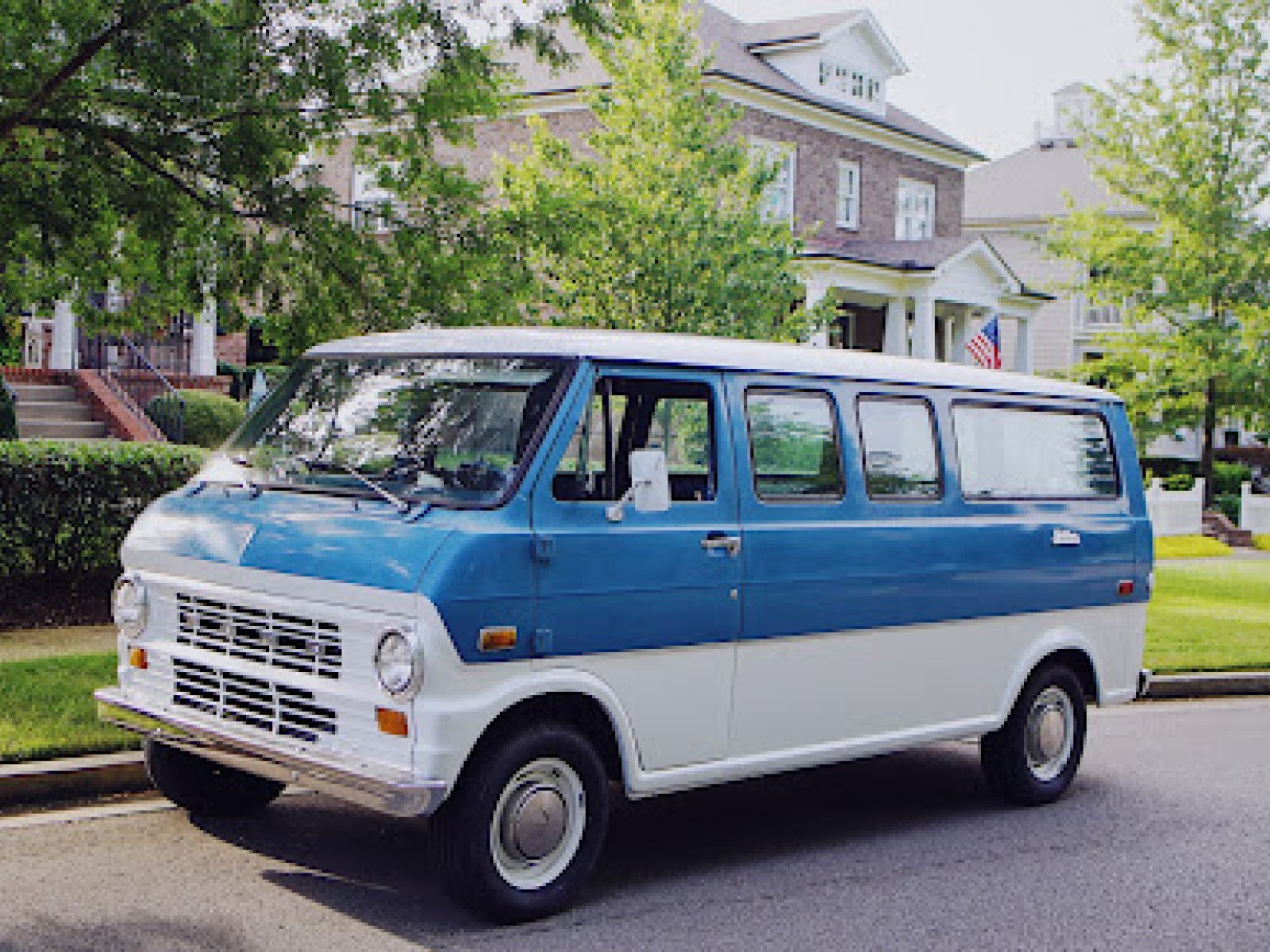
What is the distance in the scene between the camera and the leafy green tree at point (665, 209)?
17.9m

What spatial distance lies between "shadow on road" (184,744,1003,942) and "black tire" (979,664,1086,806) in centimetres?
19

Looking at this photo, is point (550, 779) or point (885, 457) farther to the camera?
point (885, 457)

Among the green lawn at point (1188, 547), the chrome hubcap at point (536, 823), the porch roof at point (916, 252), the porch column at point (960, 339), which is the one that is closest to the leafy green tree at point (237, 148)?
the chrome hubcap at point (536, 823)

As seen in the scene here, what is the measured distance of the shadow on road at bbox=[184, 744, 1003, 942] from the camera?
5.99m

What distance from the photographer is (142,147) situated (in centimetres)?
1052

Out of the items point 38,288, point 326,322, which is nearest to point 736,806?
point 326,322

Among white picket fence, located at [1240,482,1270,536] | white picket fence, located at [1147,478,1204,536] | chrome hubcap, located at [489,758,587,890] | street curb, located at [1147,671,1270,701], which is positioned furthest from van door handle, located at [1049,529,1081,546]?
white picket fence, located at [1240,482,1270,536]

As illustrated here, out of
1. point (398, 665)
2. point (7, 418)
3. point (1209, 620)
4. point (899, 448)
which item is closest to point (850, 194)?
point (1209, 620)

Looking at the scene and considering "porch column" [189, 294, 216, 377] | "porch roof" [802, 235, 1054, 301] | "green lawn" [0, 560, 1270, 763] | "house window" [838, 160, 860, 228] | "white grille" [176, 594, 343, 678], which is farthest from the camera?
"house window" [838, 160, 860, 228]

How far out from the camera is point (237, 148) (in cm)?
1069

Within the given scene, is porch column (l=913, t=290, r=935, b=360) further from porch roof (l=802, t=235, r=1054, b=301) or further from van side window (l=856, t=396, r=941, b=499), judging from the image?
van side window (l=856, t=396, r=941, b=499)

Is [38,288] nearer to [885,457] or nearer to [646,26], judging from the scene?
[885,457]

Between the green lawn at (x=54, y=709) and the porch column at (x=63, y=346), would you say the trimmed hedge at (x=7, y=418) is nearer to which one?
the porch column at (x=63, y=346)

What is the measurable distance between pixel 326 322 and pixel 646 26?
9.18 m
